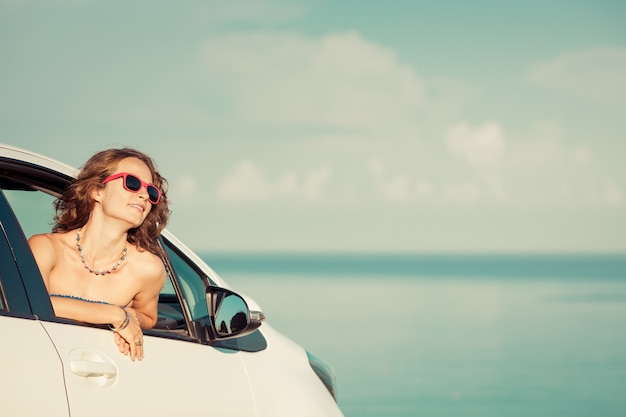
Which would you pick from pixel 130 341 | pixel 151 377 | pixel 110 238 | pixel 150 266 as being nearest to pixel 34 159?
pixel 110 238

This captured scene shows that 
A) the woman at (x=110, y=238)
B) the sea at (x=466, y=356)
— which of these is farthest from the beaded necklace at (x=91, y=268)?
the sea at (x=466, y=356)

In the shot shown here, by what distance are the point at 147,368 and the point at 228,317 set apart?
437 mm

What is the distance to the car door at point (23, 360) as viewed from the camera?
95.8 inches

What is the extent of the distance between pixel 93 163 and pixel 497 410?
1047 centimetres

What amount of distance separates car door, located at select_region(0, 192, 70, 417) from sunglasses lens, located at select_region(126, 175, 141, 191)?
0.63 meters

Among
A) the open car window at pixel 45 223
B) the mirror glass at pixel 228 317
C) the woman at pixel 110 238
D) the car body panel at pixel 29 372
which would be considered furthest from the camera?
the open car window at pixel 45 223

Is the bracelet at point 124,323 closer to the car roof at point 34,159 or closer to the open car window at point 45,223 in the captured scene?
the open car window at point 45,223

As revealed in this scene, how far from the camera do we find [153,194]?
11.0 ft

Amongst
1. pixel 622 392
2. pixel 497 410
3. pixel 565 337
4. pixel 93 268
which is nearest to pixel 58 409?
pixel 93 268

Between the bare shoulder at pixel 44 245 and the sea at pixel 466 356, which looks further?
the sea at pixel 466 356

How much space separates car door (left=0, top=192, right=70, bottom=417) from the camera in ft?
7.98

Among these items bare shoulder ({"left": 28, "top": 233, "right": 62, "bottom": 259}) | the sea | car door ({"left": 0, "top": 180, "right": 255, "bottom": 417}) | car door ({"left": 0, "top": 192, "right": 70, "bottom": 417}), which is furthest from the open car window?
the sea

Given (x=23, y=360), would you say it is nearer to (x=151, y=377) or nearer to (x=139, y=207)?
(x=151, y=377)

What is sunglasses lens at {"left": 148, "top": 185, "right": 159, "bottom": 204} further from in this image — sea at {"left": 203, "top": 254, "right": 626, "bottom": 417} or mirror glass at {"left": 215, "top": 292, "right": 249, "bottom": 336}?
sea at {"left": 203, "top": 254, "right": 626, "bottom": 417}
